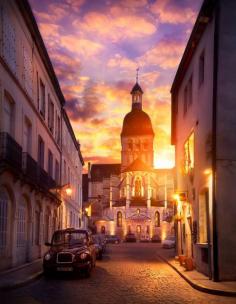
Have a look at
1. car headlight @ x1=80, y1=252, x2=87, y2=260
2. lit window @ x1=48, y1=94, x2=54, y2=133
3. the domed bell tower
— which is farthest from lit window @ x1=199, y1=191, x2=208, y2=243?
the domed bell tower

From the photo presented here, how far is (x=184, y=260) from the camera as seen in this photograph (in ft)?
63.1

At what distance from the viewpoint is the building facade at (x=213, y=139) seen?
14.3m

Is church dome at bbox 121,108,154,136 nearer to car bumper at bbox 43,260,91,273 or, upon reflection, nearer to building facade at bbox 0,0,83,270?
building facade at bbox 0,0,83,270

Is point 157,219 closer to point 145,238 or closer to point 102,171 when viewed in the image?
point 145,238

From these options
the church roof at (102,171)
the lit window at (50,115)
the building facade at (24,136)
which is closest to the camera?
the building facade at (24,136)

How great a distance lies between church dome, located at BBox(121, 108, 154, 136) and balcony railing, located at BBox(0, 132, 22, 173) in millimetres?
89128

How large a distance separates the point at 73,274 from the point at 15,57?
29.6ft

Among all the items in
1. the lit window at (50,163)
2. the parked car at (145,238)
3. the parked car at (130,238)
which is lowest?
the parked car at (145,238)

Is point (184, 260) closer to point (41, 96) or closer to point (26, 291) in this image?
point (26, 291)

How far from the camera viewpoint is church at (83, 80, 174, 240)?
92.8 m

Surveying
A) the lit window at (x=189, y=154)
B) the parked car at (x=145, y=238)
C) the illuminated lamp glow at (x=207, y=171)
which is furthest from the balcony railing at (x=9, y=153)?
the parked car at (x=145, y=238)

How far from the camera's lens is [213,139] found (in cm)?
1472

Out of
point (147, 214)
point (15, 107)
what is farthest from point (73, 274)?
point (147, 214)

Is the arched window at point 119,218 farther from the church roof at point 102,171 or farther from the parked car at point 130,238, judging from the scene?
the church roof at point 102,171
